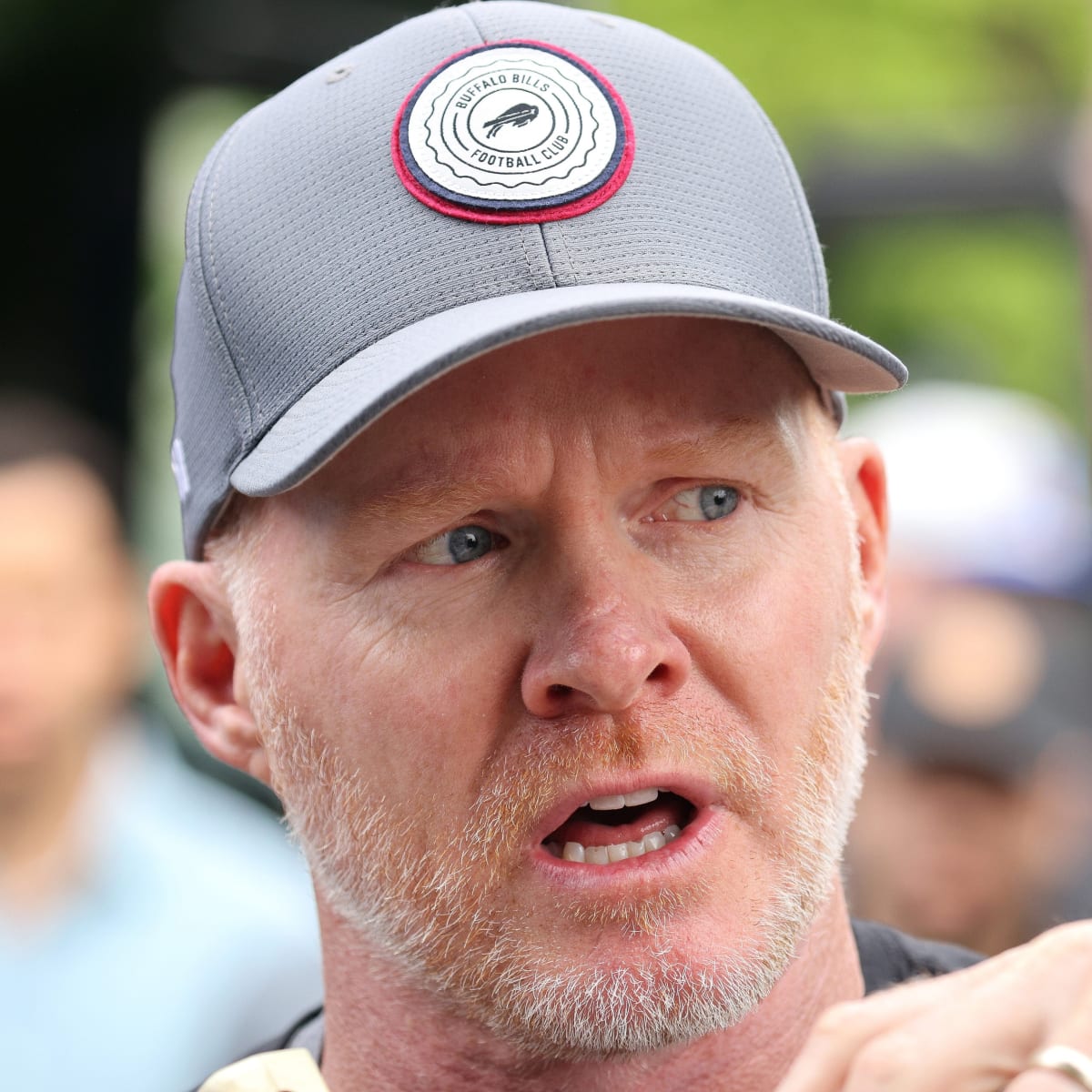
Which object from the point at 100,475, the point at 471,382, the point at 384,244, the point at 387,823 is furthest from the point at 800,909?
the point at 100,475

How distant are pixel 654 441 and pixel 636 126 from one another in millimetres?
395

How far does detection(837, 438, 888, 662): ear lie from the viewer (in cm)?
248

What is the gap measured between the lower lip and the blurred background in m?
1.11

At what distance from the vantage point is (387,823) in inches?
87.0

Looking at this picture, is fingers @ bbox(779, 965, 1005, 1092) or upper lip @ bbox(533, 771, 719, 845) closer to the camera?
fingers @ bbox(779, 965, 1005, 1092)

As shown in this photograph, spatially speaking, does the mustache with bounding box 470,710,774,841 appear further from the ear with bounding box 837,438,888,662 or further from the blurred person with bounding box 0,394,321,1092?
the blurred person with bounding box 0,394,321,1092

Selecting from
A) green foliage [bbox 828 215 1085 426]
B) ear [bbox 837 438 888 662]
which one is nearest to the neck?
ear [bbox 837 438 888 662]

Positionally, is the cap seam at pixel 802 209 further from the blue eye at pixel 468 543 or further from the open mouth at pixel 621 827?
the open mouth at pixel 621 827

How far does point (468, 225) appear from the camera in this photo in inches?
84.0

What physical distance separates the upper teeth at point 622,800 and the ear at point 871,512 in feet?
1.60

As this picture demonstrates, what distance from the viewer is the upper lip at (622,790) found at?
208cm

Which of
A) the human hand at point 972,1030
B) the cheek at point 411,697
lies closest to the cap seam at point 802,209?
A: the cheek at point 411,697

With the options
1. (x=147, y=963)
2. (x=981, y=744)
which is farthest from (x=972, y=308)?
(x=147, y=963)

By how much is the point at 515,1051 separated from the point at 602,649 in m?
0.55
